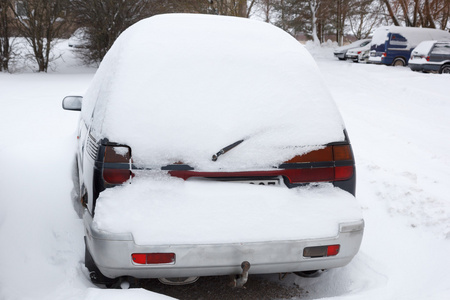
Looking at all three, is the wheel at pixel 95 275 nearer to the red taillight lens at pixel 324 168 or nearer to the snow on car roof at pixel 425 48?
the red taillight lens at pixel 324 168

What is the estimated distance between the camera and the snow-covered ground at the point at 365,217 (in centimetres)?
287

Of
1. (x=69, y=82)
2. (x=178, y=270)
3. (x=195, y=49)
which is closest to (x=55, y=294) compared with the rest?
(x=178, y=270)

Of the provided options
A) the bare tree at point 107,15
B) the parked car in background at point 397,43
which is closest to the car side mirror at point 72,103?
the bare tree at point 107,15

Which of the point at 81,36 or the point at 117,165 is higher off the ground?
the point at 81,36

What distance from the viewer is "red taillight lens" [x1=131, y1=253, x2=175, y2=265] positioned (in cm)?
234

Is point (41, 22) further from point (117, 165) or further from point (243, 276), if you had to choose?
point (243, 276)

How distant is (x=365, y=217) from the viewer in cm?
412

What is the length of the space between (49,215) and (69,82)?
12874 millimetres

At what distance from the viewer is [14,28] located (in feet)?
57.5

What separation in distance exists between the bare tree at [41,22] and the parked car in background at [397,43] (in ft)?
52.0

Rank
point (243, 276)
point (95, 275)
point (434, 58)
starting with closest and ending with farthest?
point (243, 276) < point (95, 275) < point (434, 58)

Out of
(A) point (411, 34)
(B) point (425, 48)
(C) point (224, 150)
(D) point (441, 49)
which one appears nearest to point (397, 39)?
(A) point (411, 34)

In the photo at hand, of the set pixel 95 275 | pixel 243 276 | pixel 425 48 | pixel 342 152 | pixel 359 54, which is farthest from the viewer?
pixel 359 54

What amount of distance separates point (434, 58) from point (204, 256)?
19.5 meters
